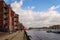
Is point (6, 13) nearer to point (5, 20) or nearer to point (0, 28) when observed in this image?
point (5, 20)

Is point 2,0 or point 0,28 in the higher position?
point 2,0

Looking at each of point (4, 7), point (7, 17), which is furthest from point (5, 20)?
point (4, 7)

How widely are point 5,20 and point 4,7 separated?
7.05 m

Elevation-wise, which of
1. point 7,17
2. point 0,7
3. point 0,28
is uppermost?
point 0,7

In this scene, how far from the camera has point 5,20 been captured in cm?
8325

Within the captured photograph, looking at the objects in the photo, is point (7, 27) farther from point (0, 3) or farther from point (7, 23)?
point (0, 3)

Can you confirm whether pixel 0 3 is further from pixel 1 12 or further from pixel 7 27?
pixel 7 27

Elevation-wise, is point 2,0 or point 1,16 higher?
point 2,0

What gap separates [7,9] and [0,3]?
5.42 metres

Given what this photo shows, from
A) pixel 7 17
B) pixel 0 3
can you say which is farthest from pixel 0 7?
pixel 7 17

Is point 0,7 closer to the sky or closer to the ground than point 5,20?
closer to the sky

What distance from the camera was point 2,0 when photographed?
8019 cm

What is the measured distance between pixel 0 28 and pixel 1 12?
27.4 feet

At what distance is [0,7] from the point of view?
79562 millimetres
